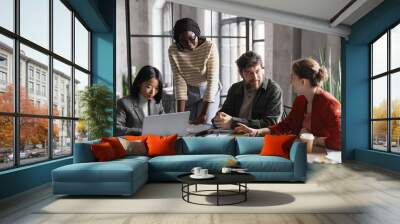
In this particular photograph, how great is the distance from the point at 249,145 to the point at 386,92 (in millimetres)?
3485

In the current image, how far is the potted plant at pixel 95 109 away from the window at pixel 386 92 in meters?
5.47

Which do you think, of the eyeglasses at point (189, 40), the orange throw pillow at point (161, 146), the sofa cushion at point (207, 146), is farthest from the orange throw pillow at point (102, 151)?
the eyeglasses at point (189, 40)

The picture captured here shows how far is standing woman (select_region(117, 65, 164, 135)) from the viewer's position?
787 cm

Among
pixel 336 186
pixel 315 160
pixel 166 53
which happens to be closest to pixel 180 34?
pixel 166 53

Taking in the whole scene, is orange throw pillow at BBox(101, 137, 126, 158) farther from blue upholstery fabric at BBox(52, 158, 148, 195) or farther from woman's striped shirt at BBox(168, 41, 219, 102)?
woman's striped shirt at BBox(168, 41, 219, 102)

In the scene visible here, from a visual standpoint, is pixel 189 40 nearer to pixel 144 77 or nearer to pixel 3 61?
pixel 144 77

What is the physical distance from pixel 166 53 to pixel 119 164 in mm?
3767

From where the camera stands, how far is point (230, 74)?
8.04 meters

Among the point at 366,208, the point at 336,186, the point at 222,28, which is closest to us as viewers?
the point at 366,208

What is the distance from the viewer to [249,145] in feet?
21.2

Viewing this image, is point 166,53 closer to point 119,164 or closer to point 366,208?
point 119,164

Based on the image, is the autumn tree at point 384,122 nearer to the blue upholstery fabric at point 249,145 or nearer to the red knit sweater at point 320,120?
the red knit sweater at point 320,120

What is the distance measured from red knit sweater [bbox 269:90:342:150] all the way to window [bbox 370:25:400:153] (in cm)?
84

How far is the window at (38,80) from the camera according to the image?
480 centimetres
